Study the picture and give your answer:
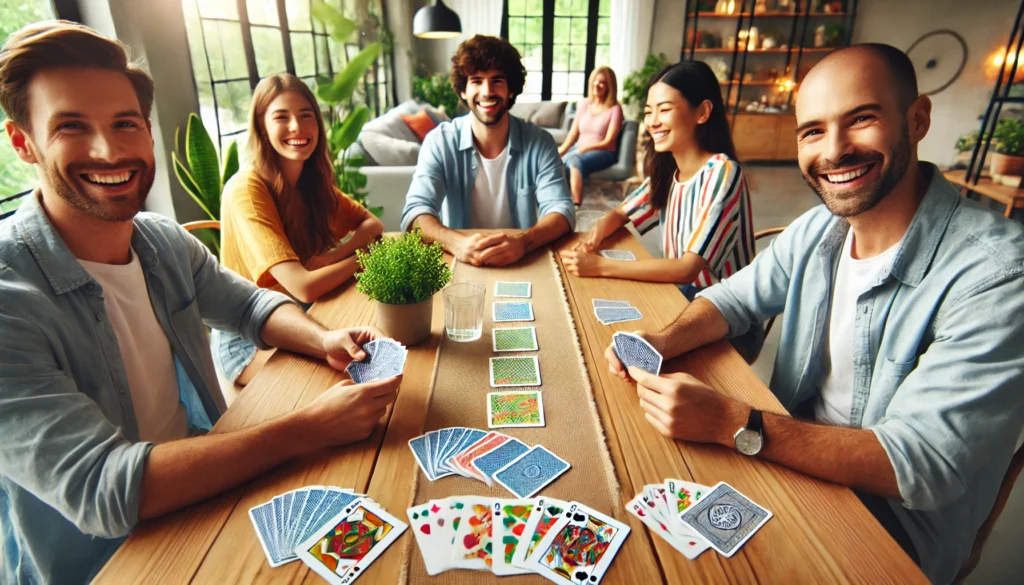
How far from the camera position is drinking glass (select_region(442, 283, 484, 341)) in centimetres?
132

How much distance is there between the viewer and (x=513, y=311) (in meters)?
1.51

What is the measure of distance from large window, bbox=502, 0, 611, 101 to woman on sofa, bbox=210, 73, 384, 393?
23.8ft

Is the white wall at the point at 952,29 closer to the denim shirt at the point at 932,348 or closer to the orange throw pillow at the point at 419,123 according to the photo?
the orange throw pillow at the point at 419,123

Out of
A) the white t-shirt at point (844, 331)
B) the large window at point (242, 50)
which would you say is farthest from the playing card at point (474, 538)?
the large window at point (242, 50)

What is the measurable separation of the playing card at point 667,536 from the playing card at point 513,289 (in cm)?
87

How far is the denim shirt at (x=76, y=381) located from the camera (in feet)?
2.57

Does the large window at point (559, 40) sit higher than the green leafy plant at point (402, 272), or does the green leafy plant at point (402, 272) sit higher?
the large window at point (559, 40)

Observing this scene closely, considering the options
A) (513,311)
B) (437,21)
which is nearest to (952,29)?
(437,21)

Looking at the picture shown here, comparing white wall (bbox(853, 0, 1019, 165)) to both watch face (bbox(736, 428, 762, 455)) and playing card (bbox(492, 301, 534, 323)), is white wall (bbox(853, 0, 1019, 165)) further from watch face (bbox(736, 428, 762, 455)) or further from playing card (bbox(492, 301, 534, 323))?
watch face (bbox(736, 428, 762, 455))

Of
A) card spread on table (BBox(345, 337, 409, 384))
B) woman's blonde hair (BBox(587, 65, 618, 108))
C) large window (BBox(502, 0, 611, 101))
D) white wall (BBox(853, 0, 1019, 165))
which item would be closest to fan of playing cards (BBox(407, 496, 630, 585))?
card spread on table (BBox(345, 337, 409, 384))

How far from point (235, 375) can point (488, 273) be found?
0.85m

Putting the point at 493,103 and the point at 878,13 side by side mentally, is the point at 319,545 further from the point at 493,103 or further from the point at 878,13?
the point at 878,13

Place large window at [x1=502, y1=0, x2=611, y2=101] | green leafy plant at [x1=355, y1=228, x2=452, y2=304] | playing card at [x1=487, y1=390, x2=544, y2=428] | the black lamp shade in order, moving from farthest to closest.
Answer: large window at [x1=502, y1=0, x2=611, y2=101] → the black lamp shade → green leafy plant at [x1=355, y1=228, x2=452, y2=304] → playing card at [x1=487, y1=390, x2=544, y2=428]

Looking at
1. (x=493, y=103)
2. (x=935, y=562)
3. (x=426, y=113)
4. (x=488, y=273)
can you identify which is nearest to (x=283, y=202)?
(x=488, y=273)
